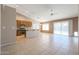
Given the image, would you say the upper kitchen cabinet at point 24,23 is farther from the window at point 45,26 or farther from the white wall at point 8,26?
the window at point 45,26

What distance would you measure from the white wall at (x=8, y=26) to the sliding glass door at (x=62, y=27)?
169 centimetres

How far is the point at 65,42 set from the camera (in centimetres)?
346

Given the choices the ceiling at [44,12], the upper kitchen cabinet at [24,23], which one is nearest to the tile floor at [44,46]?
the upper kitchen cabinet at [24,23]

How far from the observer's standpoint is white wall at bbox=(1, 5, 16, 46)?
143 inches

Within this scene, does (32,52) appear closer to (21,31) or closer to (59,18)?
(21,31)

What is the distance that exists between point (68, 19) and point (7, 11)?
7.91 feet

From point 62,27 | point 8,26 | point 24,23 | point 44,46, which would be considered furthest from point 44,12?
point 8,26

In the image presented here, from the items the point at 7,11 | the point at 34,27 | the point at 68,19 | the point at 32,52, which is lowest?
the point at 32,52

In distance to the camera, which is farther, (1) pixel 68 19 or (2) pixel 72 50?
(1) pixel 68 19

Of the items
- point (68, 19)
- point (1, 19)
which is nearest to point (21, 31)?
point (1, 19)

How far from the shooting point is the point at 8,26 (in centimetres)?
377

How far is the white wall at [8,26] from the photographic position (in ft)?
11.9

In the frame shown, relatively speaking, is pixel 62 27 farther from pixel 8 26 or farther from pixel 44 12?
pixel 8 26
